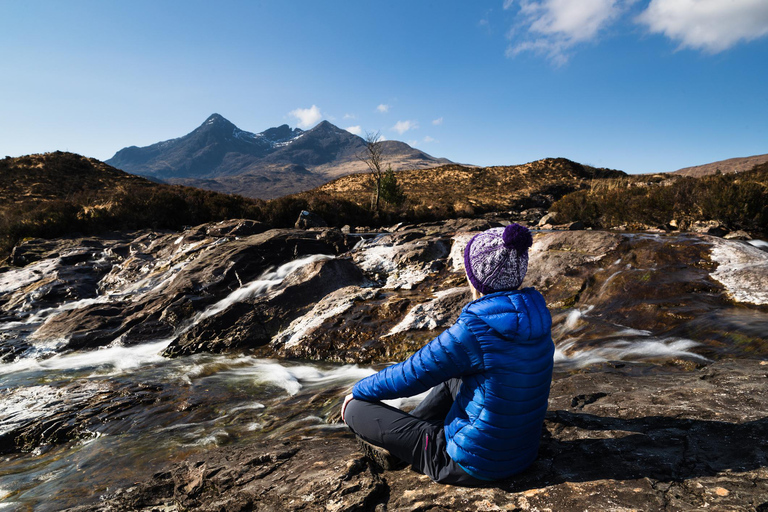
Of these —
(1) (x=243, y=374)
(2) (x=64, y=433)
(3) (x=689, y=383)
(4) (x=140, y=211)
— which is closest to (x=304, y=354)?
(1) (x=243, y=374)

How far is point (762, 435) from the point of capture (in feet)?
8.68

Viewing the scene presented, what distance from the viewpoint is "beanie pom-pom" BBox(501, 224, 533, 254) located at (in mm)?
2520

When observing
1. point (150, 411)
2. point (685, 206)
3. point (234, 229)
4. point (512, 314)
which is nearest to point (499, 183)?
point (685, 206)

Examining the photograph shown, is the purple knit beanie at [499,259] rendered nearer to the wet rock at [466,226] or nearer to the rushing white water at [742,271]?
the rushing white water at [742,271]

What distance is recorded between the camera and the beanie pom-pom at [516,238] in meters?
2.52

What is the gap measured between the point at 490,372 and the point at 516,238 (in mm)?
900

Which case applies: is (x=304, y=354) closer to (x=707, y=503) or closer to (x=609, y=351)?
(x=609, y=351)

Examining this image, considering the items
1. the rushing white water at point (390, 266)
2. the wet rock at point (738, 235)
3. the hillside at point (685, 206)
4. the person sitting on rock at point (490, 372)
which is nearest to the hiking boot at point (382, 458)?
the person sitting on rock at point (490, 372)

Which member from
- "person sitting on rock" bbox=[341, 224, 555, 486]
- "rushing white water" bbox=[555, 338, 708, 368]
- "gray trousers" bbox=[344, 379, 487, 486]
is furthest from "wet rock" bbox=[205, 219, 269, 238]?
"person sitting on rock" bbox=[341, 224, 555, 486]

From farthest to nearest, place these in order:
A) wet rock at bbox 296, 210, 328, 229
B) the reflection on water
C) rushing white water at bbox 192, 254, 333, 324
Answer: wet rock at bbox 296, 210, 328, 229, rushing white water at bbox 192, 254, 333, 324, the reflection on water

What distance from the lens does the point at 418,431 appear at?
9.43 feet

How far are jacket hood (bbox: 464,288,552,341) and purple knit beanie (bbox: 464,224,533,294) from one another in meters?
0.14

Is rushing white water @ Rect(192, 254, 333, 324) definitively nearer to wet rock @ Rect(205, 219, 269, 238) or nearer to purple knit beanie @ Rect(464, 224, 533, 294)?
wet rock @ Rect(205, 219, 269, 238)

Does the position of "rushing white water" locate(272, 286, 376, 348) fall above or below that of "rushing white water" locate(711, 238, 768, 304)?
below
